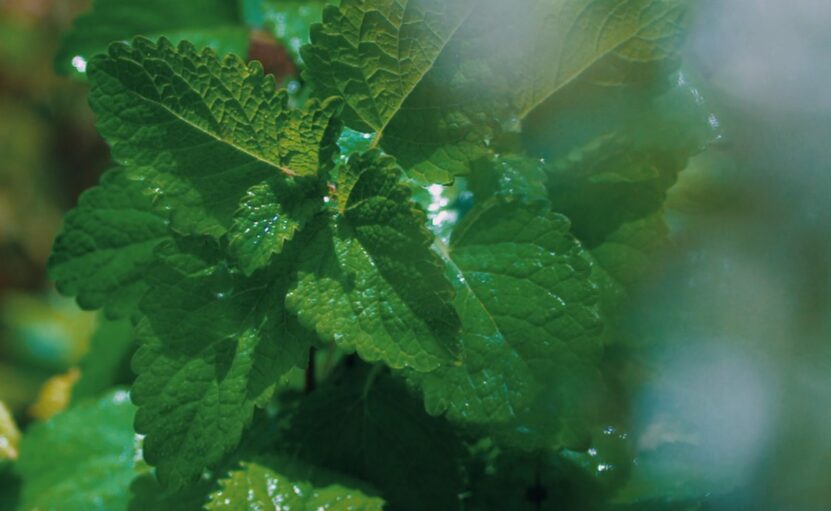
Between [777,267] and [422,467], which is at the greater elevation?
[777,267]

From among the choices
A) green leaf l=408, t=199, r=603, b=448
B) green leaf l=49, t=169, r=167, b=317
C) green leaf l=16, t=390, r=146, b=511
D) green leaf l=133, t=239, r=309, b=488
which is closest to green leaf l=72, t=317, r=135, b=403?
green leaf l=16, t=390, r=146, b=511

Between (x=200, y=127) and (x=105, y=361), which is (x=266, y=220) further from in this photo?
(x=105, y=361)

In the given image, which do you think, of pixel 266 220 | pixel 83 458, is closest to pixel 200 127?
pixel 266 220

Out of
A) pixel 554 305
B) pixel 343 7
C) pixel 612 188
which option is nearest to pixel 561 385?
pixel 554 305

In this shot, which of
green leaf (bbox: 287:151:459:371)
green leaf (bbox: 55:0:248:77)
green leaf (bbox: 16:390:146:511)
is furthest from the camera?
green leaf (bbox: 55:0:248:77)

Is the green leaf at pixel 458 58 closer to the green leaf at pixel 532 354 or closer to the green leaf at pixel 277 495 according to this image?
the green leaf at pixel 532 354

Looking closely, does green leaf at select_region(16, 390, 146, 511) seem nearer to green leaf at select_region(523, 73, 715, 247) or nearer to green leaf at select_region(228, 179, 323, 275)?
green leaf at select_region(228, 179, 323, 275)

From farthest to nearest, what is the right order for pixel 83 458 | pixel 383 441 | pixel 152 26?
pixel 152 26
pixel 83 458
pixel 383 441

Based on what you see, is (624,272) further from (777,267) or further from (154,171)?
(154,171)
